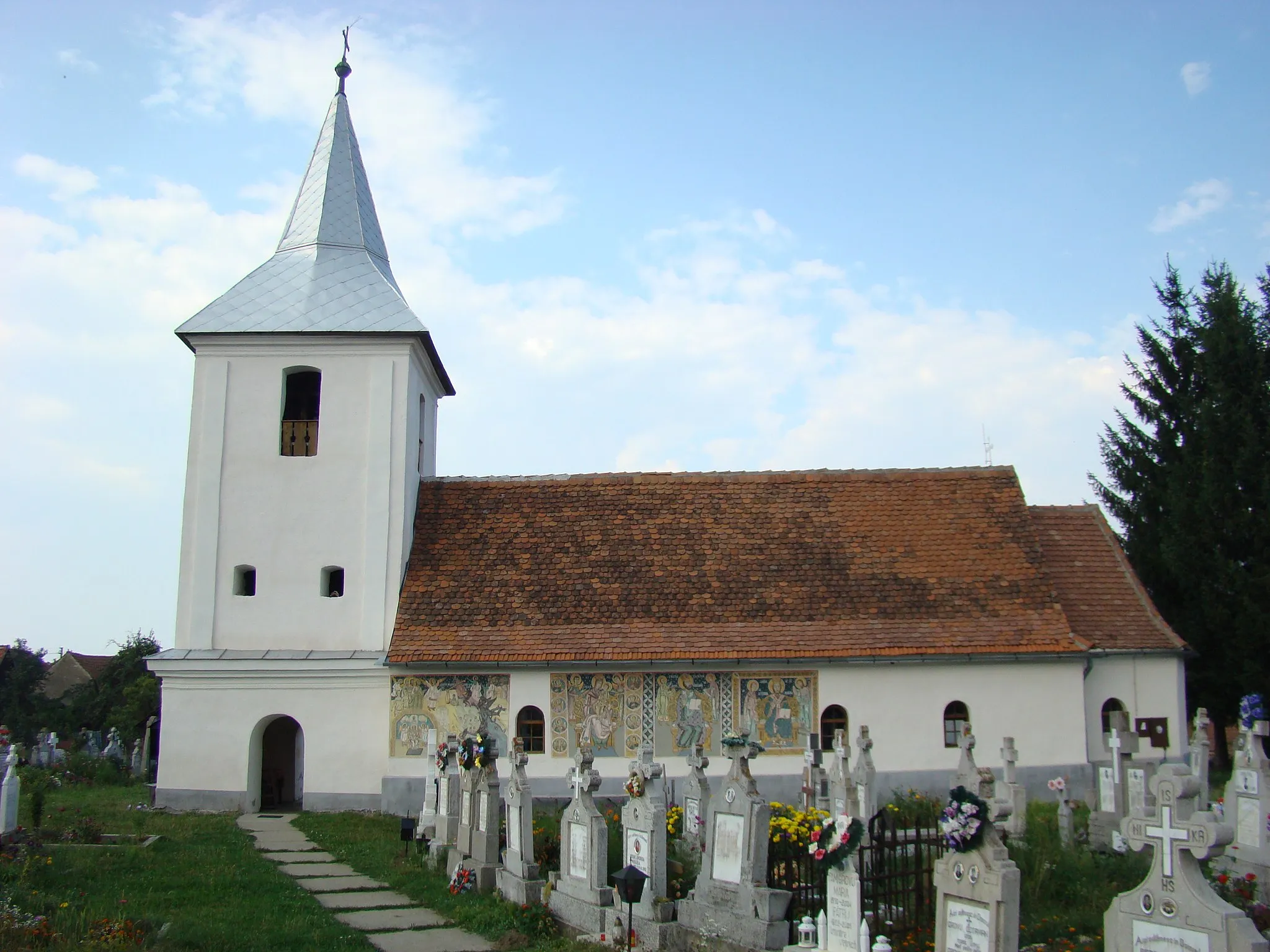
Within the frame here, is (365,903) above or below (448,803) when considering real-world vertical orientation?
below

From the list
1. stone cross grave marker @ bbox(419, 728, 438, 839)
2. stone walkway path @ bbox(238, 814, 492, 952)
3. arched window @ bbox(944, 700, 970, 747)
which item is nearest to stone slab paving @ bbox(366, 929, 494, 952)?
stone walkway path @ bbox(238, 814, 492, 952)

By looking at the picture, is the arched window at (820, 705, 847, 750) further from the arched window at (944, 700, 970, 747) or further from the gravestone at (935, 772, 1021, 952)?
the gravestone at (935, 772, 1021, 952)

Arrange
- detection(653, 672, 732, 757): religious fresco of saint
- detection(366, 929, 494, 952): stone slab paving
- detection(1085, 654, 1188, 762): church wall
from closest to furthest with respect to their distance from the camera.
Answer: detection(366, 929, 494, 952): stone slab paving
detection(653, 672, 732, 757): religious fresco of saint
detection(1085, 654, 1188, 762): church wall

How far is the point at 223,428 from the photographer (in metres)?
23.3

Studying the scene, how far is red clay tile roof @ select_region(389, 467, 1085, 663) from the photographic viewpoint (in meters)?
21.5

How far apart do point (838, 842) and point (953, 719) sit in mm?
13259

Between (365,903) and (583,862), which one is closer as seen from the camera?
(583,862)

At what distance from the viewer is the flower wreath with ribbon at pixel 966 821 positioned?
8.07 m

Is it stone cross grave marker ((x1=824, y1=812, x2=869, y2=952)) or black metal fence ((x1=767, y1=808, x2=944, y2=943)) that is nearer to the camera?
stone cross grave marker ((x1=824, y1=812, x2=869, y2=952))

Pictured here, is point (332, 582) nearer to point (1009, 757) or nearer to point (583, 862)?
point (583, 862)

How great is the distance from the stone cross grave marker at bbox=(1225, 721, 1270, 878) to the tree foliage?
449 inches

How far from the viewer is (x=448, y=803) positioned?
17.1m

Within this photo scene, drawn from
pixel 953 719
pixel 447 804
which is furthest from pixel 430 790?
pixel 953 719

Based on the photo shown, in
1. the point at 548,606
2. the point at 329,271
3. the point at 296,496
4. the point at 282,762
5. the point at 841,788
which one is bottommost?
the point at 282,762
